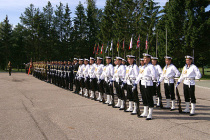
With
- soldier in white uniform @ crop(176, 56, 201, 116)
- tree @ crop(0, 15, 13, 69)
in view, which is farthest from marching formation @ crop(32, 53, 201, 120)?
tree @ crop(0, 15, 13, 69)

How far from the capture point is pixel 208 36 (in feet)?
95.1

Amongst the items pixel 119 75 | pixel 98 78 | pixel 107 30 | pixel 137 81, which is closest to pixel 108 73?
pixel 119 75

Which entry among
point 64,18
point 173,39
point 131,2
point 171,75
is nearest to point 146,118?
point 171,75

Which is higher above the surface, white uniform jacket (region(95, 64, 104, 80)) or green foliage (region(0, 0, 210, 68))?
green foliage (region(0, 0, 210, 68))

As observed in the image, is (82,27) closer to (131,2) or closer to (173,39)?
(131,2)

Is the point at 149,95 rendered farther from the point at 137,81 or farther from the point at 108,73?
the point at 108,73

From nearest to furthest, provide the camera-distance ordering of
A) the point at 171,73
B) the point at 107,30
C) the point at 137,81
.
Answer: the point at 137,81 < the point at 171,73 < the point at 107,30

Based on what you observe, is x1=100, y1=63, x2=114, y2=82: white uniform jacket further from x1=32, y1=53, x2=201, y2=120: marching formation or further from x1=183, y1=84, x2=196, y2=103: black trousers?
x1=183, y1=84, x2=196, y2=103: black trousers

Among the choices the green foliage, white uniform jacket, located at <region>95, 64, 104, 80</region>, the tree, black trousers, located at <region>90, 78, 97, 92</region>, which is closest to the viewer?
white uniform jacket, located at <region>95, 64, 104, 80</region>

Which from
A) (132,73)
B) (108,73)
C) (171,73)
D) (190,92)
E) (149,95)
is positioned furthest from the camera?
(108,73)

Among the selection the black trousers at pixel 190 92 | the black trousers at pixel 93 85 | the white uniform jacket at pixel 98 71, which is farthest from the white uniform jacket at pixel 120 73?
the black trousers at pixel 93 85

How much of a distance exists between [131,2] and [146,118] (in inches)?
1728

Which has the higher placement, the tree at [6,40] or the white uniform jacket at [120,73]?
the tree at [6,40]

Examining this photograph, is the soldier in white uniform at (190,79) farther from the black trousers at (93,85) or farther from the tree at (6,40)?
the tree at (6,40)
